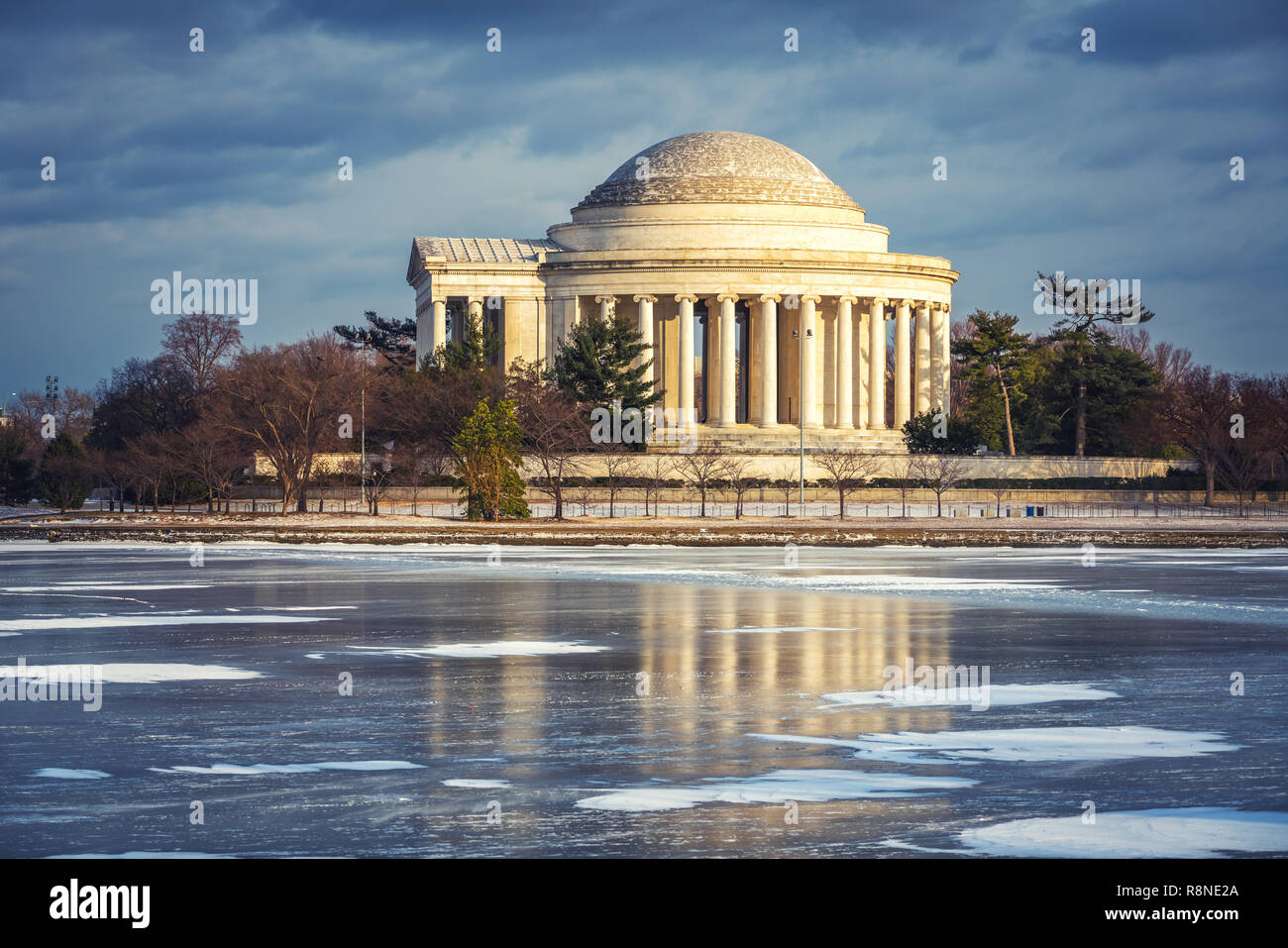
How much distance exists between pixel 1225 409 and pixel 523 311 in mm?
43273

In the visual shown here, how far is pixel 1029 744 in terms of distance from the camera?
14.1 metres

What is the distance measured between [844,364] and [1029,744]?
8743 cm

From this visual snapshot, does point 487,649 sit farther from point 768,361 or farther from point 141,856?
point 768,361

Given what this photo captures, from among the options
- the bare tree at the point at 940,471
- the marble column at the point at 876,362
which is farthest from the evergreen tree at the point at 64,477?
the marble column at the point at 876,362

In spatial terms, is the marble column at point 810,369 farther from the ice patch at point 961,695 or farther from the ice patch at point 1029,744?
the ice patch at point 1029,744

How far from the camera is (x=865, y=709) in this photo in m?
16.1

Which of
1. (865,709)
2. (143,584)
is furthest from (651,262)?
(865,709)

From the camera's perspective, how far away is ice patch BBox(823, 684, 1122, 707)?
54.0ft

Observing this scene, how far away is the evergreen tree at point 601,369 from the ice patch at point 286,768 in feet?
233

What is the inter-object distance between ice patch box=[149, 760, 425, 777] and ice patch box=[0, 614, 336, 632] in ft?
37.3

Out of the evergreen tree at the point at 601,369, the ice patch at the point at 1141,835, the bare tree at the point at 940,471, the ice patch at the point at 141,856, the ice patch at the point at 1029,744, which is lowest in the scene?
the ice patch at the point at 1141,835

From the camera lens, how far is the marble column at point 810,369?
316ft

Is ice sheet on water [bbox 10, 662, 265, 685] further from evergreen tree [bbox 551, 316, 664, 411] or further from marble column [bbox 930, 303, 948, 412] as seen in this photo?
marble column [bbox 930, 303, 948, 412]
